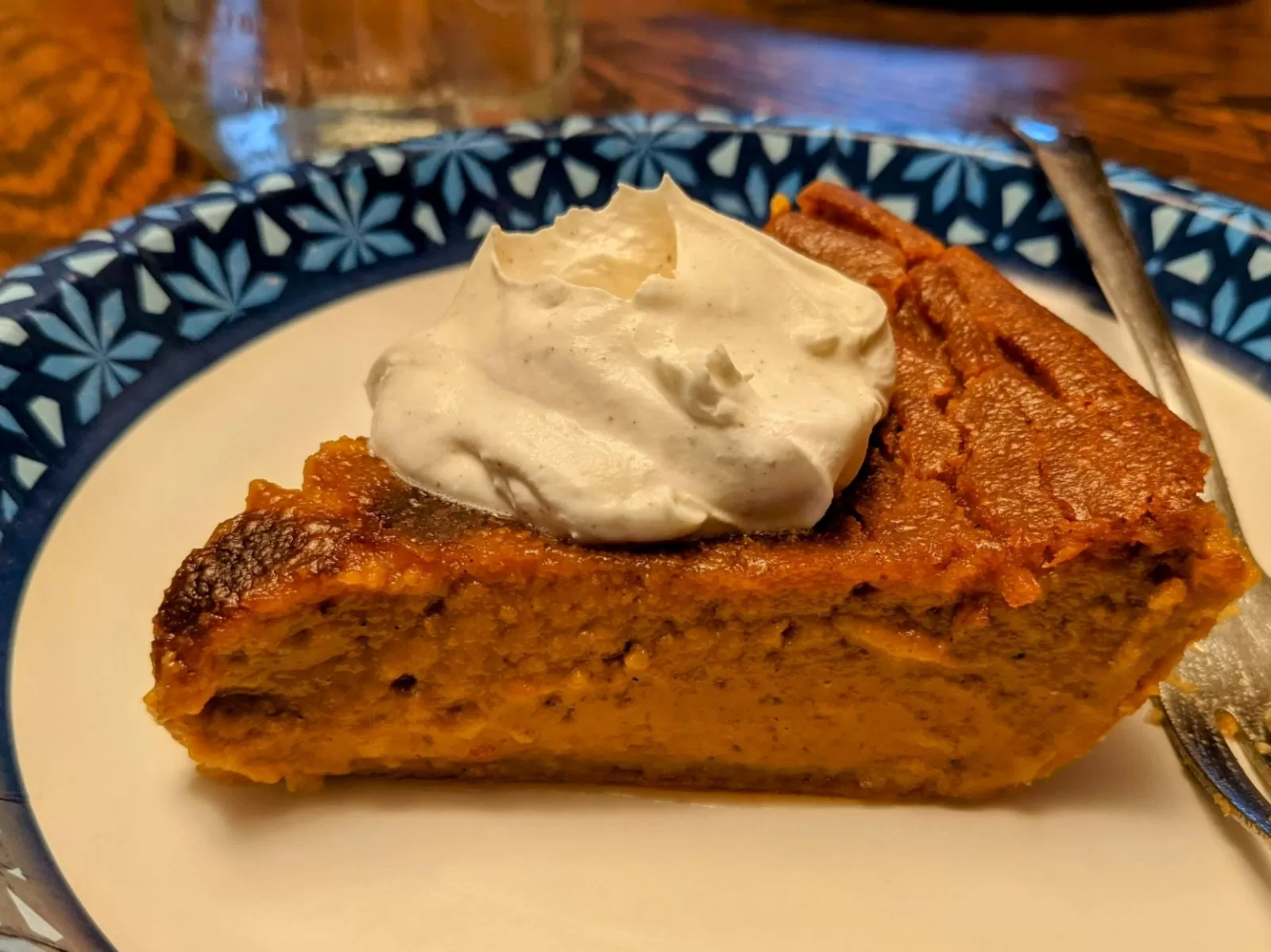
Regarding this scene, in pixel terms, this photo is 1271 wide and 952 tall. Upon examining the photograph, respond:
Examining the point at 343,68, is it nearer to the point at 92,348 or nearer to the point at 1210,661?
the point at 92,348

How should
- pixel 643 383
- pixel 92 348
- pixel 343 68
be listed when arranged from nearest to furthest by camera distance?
pixel 643 383
pixel 92 348
pixel 343 68

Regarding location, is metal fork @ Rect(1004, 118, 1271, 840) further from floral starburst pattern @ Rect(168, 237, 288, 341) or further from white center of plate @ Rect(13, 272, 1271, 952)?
floral starburst pattern @ Rect(168, 237, 288, 341)

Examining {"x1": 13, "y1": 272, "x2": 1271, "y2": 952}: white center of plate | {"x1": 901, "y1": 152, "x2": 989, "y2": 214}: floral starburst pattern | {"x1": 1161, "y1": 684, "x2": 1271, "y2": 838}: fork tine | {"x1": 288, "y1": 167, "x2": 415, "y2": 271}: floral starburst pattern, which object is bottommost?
{"x1": 13, "y1": 272, "x2": 1271, "y2": 952}: white center of plate

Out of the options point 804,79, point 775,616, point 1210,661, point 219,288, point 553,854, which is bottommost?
point 553,854

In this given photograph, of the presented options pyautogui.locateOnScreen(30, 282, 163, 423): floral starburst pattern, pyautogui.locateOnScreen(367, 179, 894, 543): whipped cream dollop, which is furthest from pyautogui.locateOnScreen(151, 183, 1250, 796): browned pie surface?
pyautogui.locateOnScreen(30, 282, 163, 423): floral starburst pattern

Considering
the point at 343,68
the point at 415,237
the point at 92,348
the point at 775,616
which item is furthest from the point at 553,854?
the point at 343,68

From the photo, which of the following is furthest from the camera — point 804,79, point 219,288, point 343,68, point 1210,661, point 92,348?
point 804,79

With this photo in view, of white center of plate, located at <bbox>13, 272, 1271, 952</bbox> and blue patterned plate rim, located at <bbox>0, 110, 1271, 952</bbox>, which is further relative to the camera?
blue patterned plate rim, located at <bbox>0, 110, 1271, 952</bbox>
